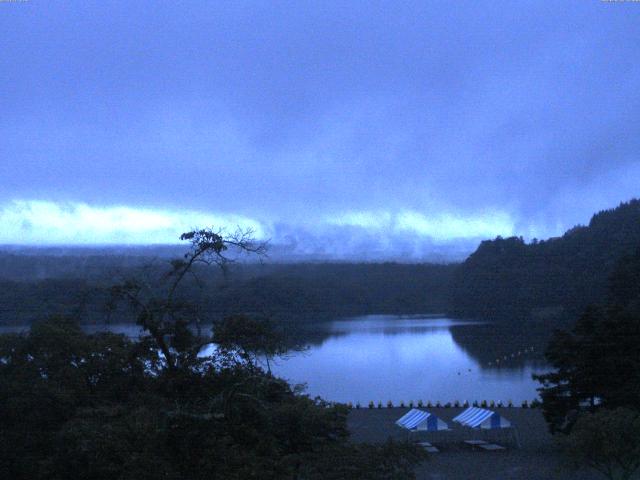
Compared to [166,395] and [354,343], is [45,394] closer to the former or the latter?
[166,395]

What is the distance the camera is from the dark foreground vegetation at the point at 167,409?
4.78 m

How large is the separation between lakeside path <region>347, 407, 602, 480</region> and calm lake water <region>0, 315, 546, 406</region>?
2.09m

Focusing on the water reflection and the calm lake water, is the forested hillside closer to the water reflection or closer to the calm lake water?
the calm lake water

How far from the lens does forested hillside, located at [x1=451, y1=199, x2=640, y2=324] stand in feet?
128

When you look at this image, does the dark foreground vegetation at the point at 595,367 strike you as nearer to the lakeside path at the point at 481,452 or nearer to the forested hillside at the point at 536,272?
the lakeside path at the point at 481,452

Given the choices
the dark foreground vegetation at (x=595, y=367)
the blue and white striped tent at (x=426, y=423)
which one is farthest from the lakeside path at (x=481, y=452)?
the dark foreground vegetation at (x=595, y=367)

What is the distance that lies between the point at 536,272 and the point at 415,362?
1771 centimetres

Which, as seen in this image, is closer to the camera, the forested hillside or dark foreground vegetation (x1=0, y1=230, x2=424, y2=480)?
dark foreground vegetation (x1=0, y1=230, x2=424, y2=480)

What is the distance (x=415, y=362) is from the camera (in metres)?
26.9

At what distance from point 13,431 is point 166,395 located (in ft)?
4.98

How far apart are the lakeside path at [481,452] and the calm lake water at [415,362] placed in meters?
2.09

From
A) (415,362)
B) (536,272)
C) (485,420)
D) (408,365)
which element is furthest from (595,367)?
(536,272)

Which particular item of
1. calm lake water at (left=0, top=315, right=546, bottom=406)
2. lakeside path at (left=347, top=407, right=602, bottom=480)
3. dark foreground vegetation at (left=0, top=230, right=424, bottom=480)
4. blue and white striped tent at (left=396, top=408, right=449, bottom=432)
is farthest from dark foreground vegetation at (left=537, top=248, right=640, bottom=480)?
dark foreground vegetation at (left=0, top=230, right=424, bottom=480)

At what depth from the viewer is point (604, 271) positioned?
37.7 m
